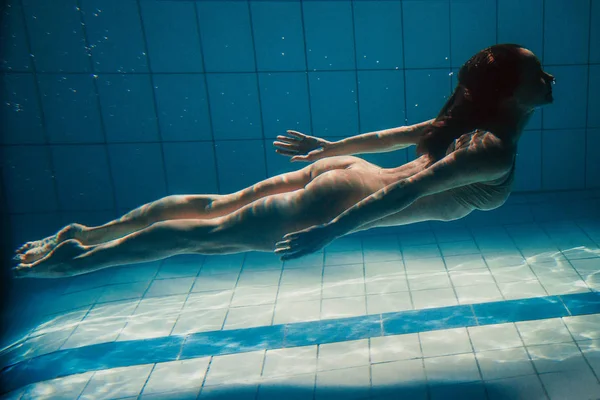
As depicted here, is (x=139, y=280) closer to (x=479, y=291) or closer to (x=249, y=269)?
(x=249, y=269)

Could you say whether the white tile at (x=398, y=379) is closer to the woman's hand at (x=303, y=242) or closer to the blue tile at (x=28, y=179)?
the woman's hand at (x=303, y=242)

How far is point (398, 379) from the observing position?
10.2 ft

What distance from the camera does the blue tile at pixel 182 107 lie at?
586 centimetres

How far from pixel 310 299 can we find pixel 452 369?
1611 mm

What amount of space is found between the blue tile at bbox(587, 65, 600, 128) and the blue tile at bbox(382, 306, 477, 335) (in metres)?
3.88

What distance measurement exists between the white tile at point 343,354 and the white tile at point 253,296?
1.06 meters

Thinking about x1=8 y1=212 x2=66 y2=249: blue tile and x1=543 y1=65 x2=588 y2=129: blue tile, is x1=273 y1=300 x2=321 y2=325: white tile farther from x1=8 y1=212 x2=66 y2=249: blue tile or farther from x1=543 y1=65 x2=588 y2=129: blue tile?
x1=543 y1=65 x2=588 y2=129: blue tile

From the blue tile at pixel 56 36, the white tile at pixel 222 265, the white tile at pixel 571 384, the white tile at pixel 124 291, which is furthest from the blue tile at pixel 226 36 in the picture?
the white tile at pixel 571 384

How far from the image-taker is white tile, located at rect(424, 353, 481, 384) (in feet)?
10.0

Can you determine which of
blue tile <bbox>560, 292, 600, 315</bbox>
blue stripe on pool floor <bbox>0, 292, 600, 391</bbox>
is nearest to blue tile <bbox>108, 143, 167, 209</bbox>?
blue stripe on pool floor <bbox>0, 292, 600, 391</bbox>

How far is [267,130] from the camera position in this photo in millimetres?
6031

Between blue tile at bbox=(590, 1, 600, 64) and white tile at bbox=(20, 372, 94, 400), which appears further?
blue tile at bbox=(590, 1, 600, 64)

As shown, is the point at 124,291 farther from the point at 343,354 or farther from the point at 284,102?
the point at 284,102

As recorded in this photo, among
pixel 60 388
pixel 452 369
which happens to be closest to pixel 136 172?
pixel 60 388
